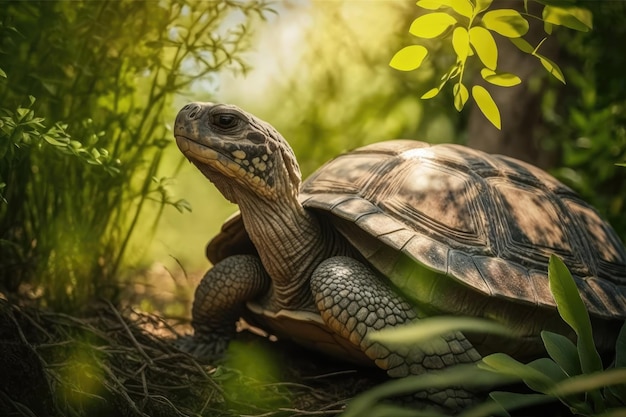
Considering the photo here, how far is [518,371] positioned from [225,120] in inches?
54.8

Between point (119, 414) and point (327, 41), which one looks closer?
point (119, 414)

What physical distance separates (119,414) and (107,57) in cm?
175

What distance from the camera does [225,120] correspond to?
2.27 meters

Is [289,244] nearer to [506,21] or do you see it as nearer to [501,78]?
[501,78]

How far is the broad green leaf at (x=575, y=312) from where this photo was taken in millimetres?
1739

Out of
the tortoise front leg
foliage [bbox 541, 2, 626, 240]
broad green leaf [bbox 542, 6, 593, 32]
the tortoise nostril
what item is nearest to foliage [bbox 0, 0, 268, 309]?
the tortoise front leg

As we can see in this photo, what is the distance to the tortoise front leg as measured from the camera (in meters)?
2.66

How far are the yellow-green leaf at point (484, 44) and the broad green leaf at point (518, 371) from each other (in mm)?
857

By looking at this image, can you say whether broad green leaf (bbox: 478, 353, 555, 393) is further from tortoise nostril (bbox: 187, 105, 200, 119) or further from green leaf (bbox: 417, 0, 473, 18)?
tortoise nostril (bbox: 187, 105, 200, 119)

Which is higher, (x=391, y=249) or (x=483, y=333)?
(x=391, y=249)

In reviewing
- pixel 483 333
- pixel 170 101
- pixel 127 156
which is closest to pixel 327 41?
pixel 170 101

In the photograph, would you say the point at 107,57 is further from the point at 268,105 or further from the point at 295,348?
the point at 268,105

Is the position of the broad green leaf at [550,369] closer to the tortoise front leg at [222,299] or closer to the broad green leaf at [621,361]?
the broad green leaf at [621,361]

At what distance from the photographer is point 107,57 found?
2801 millimetres
